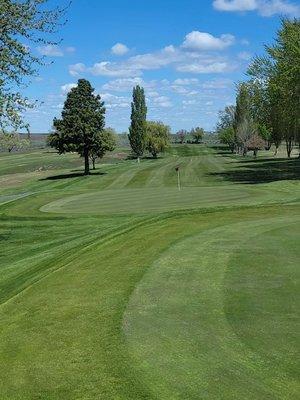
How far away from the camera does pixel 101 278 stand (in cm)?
1198

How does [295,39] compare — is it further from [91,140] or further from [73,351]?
[73,351]

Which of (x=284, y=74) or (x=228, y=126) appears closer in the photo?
(x=284, y=74)

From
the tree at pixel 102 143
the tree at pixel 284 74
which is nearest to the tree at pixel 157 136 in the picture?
the tree at pixel 102 143

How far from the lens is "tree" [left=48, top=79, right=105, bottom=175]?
70.0 meters

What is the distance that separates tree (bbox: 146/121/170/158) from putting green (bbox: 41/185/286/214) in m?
102

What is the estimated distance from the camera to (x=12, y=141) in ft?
71.0

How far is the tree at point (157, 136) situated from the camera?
5413 inches

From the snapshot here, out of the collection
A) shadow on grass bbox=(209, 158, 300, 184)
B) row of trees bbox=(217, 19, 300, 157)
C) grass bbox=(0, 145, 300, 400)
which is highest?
row of trees bbox=(217, 19, 300, 157)

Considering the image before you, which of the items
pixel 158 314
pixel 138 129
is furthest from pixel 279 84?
pixel 138 129

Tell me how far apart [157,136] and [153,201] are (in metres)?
110

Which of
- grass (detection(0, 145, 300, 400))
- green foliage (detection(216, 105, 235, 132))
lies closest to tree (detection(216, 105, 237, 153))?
green foliage (detection(216, 105, 235, 132))

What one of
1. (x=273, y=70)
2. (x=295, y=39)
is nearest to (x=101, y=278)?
(x=295, y=39)

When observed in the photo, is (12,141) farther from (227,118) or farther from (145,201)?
(227,118)

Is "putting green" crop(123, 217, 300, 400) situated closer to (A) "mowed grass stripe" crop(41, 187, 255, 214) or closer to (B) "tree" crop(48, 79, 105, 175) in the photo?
(A) "mowed grass stripe" crop(41, 187, 255, 214)
